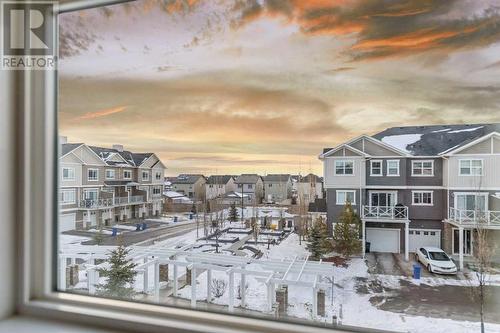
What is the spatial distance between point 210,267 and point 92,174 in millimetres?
611

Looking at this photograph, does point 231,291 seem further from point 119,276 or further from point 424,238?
point 424,238

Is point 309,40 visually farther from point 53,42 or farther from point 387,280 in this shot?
point 53,42

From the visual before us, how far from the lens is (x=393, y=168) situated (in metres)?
1.12

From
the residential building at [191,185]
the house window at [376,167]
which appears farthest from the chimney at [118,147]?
the house window at [376,167]

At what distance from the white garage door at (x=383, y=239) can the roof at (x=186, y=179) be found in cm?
67

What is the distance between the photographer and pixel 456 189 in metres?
1.03

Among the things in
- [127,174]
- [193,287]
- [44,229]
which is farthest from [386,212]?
[44,229]

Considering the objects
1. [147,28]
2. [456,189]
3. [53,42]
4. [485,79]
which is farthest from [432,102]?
[53,42]

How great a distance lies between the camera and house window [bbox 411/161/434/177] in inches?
42.3

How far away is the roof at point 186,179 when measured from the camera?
1339 mm

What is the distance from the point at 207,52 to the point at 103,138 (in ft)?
1.78

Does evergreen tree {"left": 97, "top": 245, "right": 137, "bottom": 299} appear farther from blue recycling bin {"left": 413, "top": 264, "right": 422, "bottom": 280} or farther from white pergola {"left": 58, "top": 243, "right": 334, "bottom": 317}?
blue recycling bin {"left": 413, "top": 264, "right": 422, "bottom": 280}

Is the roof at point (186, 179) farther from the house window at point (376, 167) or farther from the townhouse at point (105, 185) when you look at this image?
the house window at point (376, 167)

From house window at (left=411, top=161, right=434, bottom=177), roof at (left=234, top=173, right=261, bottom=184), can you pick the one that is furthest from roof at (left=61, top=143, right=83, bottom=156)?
house window at (left=411, top=161, right=434, bottom=177)
